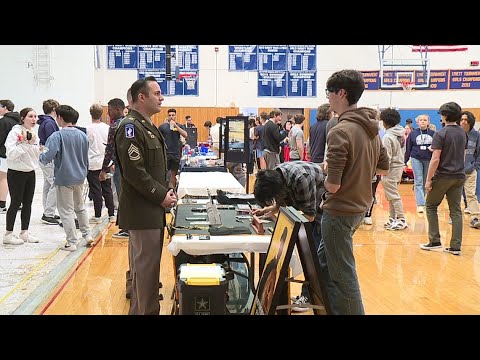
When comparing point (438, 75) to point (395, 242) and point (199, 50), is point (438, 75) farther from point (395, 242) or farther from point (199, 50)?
point (395, 242)

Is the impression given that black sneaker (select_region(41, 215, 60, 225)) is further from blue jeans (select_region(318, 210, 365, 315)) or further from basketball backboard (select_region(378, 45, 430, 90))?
basketball backboard (select_region(378, 45, 430, 90))

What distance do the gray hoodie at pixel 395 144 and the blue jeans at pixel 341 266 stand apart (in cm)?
472

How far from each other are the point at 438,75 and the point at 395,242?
1334cm

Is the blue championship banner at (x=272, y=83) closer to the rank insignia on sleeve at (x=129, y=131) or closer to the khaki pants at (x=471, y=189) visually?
the khaki pants at (x=471, y=189)

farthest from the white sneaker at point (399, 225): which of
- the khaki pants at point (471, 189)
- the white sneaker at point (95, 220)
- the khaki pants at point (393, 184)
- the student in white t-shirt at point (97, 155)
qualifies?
the white sneaker at point (95, 220)

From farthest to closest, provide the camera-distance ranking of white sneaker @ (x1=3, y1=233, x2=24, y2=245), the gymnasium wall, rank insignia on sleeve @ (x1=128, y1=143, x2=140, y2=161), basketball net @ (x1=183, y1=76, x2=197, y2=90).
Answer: basketball net @ (x1=183, y1=76, x2=197, y2=90) < the gymnasium wall < white sneaker @ (x1=3, y1=233, x2=24, y2=245) < rank insignia on sleeve @ (x1=128, y1=143, x2=140, y2=161)

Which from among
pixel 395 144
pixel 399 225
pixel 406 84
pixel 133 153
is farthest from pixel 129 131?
pixel 406 84

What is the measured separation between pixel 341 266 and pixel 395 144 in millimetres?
4906

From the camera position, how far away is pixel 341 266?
3.07 m

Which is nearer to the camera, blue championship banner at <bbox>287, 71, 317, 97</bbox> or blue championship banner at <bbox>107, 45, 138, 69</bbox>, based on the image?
blue championship banner at <bbox>107, 45, 138, 69</bbox>

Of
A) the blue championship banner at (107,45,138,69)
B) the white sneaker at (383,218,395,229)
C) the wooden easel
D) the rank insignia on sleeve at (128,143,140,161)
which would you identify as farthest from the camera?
the blue championship banner at (107,45,138,69)

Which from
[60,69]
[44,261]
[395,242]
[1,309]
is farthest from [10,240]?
[60,69]

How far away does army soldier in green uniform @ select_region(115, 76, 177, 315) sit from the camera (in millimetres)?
3404

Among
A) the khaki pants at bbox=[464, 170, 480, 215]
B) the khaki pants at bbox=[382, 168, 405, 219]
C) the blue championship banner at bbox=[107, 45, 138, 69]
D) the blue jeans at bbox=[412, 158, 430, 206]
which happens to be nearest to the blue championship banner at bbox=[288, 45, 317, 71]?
the blue championship banner at bbox=[107, 45, 138, 69]
